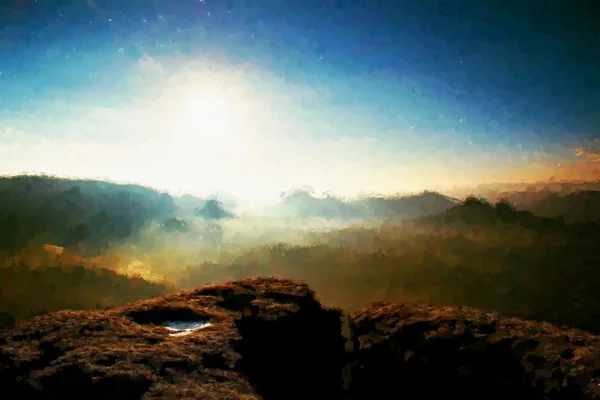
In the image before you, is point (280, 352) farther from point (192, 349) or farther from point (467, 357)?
point (467, 357)

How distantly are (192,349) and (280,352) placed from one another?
1555mm

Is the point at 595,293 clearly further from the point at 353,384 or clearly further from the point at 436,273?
the point at 353,384

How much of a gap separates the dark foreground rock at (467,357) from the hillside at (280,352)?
12 millimetres

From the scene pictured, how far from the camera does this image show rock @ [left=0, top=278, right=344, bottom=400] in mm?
3334

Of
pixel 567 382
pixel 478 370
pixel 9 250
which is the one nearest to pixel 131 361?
pixel 478 370

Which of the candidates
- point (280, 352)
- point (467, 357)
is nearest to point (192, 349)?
point (280, 352)

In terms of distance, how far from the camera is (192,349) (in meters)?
4.04

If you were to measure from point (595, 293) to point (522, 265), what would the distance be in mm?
2293

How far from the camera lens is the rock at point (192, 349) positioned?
333cm

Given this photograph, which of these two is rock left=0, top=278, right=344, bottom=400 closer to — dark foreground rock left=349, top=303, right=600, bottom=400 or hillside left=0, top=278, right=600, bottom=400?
hillside left=0, top=278, right=600, bottom=400

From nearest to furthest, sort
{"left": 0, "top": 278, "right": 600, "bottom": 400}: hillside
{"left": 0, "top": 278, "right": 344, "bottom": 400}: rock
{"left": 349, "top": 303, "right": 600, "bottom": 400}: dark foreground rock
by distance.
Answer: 1. {"left": 0, "top": 278, "right": 344, "bottom": 400}: rock
2. {"left": 0, "top": 278, "right": 600, "bottom": 400}: hillside
3. {"left": 349, "top": 303, "right": 600, "bottom": 400}: dark foreground rock

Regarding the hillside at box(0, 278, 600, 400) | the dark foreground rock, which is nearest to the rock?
the hillside at box(0, 278, 600, 400)

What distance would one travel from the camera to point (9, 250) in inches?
559

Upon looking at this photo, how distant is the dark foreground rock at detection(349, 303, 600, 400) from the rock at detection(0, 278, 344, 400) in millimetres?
927
